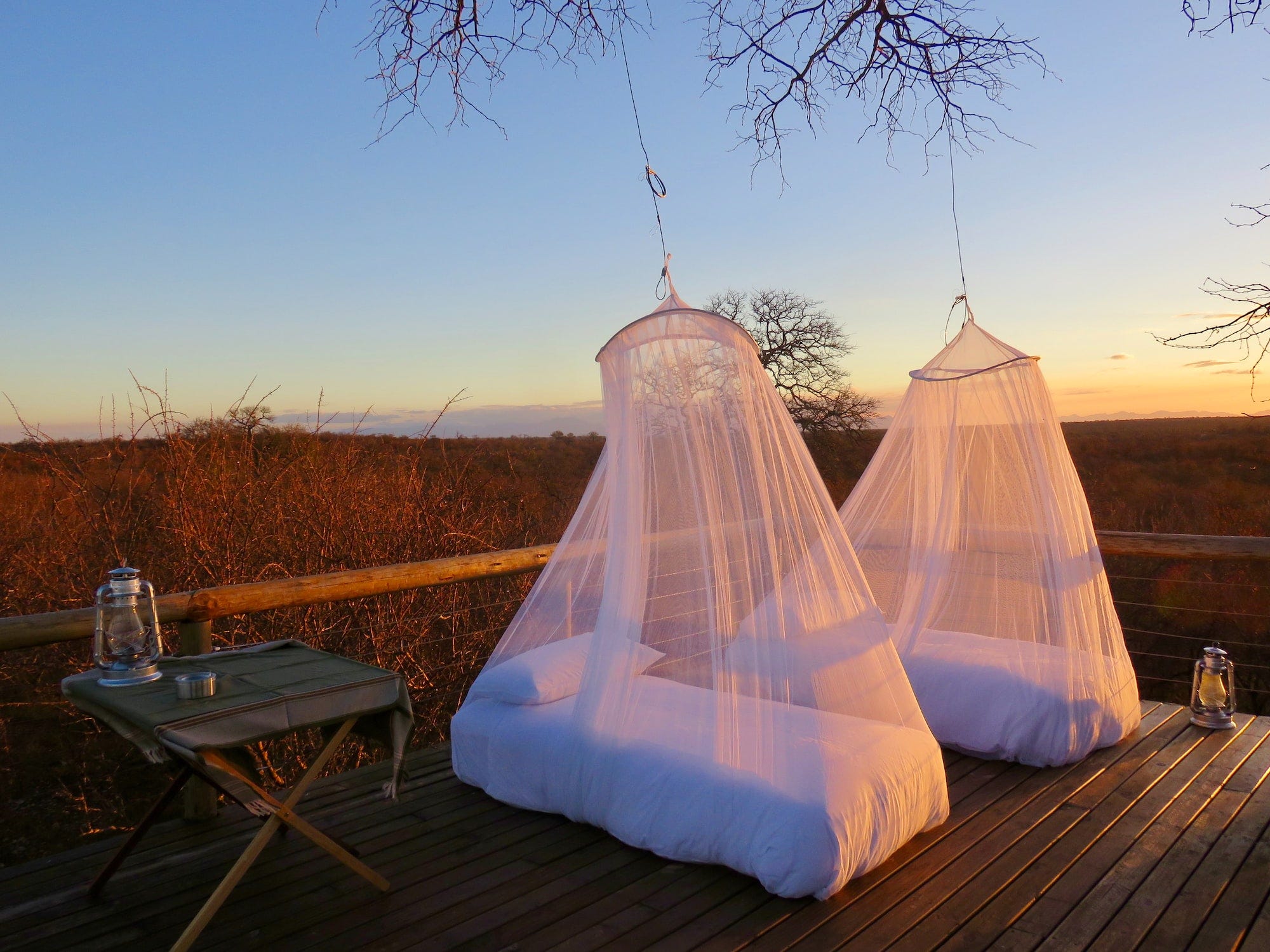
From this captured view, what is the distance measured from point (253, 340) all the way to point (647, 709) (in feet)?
19.0

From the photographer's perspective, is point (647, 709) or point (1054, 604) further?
point (1054, 604)

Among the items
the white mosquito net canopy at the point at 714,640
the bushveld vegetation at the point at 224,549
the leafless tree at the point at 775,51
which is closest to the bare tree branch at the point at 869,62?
the leafless tree at the point at 775,51

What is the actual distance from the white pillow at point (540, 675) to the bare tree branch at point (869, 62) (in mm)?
2206

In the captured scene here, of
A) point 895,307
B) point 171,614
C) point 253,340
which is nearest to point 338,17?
point 171,614

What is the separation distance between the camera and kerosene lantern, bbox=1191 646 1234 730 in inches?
150

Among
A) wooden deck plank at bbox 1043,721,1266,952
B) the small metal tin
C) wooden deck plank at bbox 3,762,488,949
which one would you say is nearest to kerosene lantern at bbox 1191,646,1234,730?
wooden deck plank at bbox 1043,721,1266,952

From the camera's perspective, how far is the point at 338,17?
9.00 ft

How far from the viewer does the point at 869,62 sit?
11.0 ft

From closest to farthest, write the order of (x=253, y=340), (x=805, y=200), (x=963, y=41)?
(x=963, y=41) < (x=805, y=200) < (x=253, y=340)

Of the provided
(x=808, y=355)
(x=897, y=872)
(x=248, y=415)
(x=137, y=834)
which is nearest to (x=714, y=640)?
(x=897, y=872)

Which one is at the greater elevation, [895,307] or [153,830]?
[895,307]

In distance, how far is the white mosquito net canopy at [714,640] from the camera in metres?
2.55

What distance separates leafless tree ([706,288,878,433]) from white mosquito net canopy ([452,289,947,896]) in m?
8.02

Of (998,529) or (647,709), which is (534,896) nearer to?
(647,709)
